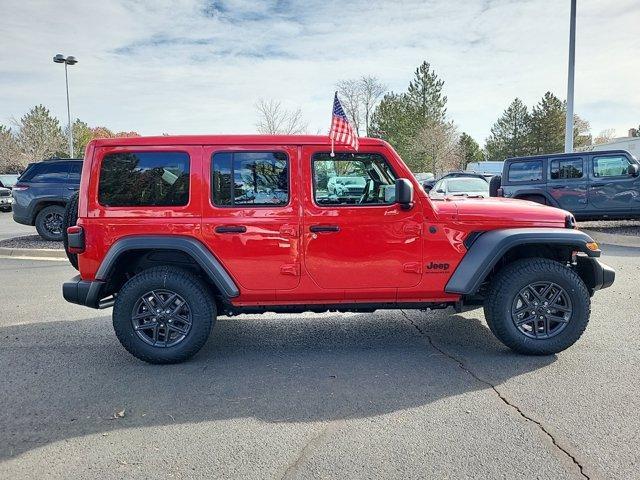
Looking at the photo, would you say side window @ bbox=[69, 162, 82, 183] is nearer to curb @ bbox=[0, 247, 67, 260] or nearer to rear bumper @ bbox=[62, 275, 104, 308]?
curb @ bbox=[0, 247, 67, 260]

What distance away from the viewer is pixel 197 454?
9.43 ft

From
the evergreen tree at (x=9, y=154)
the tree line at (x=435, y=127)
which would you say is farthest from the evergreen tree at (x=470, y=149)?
the evergreen tree at (x=9, y=154)

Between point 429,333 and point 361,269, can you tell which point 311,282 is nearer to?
point 361,269

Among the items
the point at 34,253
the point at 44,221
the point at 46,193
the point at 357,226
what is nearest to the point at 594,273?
the point at 357,226

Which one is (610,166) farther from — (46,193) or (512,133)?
(512,133)

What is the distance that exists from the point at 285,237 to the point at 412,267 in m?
1.14

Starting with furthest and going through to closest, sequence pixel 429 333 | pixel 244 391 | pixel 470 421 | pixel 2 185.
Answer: pixel 2 185
pixel 429 333
pixel 244 391
pixel 470 421

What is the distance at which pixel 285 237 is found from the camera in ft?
13.7

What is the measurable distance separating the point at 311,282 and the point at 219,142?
1.45 meters

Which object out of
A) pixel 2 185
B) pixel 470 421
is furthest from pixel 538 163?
pixel 2 185

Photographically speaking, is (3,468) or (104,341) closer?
(3,468)

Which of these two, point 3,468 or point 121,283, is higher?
point 121,283

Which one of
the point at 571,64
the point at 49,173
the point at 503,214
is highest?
the point at 571,64

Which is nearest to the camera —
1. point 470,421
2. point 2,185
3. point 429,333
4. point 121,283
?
point 470,421
